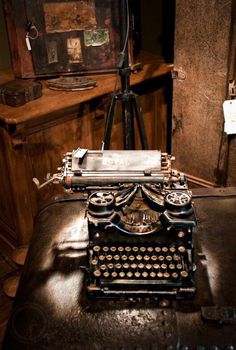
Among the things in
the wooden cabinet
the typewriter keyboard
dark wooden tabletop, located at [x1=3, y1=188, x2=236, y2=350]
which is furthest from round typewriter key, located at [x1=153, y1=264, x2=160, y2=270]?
the wooden cabinet

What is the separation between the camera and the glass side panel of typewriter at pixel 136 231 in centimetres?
151

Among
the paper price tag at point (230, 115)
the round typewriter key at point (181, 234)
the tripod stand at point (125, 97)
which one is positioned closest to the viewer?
the round typewriter key at point (181, 234)

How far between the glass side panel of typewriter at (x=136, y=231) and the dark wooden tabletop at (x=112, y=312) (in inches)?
2.3

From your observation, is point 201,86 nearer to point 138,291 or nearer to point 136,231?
point 136,231

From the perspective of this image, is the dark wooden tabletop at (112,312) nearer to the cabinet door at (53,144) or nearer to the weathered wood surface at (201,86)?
the cabinet door at (53,144)

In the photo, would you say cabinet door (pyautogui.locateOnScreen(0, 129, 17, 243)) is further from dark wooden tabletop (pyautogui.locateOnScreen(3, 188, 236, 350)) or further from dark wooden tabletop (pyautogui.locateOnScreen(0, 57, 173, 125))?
dark wooden tabletop (pyautogui.locateOnScreen(3, 188, 236, 350))

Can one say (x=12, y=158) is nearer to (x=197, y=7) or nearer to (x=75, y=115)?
(x=75, y=115)

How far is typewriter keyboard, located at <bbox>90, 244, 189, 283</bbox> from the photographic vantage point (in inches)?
60.1

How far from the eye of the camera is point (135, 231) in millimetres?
1525

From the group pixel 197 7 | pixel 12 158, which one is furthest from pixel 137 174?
pixel 197 7

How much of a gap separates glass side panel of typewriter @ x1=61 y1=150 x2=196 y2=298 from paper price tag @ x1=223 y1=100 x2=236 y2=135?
937mm

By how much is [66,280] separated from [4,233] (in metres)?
1.29

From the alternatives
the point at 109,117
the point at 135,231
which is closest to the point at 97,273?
the point at 135,231

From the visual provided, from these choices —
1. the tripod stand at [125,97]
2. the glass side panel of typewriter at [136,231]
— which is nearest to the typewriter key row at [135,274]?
the glass side panel of typewriter at [136,231]
